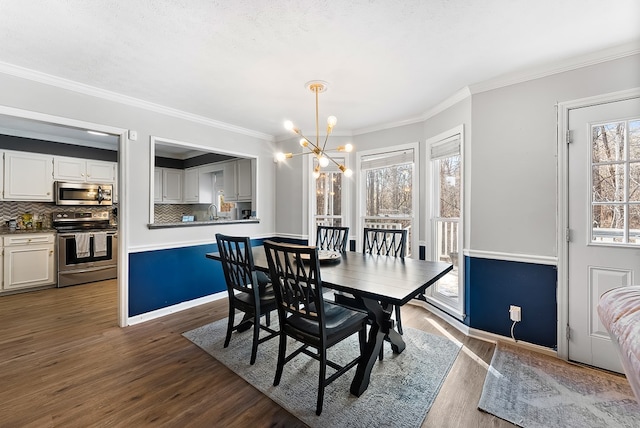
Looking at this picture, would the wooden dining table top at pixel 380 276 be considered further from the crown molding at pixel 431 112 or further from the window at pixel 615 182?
the crown molding at pixel 431 112

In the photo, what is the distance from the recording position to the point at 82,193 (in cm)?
495

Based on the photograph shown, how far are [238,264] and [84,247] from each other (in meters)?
3.87

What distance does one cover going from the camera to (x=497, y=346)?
2.60 m

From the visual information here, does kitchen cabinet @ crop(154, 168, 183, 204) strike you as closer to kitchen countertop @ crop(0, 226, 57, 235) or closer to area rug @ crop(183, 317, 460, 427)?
kitchen countertop @ crop(0, 226, 57, 235)

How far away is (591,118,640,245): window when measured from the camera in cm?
211

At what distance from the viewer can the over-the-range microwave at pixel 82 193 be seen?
4715 mm

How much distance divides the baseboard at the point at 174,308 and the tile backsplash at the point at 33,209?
315 cm

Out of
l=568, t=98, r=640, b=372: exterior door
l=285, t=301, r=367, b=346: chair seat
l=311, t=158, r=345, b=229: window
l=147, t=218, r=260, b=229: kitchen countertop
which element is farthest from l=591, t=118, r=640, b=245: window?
l=147, t=218, r=260, b=229: kitchen countertop

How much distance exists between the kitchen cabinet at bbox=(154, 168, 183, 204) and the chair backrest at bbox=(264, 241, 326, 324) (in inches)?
184

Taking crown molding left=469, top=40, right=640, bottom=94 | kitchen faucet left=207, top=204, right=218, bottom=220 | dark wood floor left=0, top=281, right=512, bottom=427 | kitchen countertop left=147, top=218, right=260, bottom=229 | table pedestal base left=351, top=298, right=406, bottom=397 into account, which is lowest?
dark wood floor left=0, top=281, right=512, bottom=427

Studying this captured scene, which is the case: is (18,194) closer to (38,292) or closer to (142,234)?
(38,292)

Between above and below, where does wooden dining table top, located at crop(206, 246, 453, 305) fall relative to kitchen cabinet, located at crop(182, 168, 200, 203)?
below

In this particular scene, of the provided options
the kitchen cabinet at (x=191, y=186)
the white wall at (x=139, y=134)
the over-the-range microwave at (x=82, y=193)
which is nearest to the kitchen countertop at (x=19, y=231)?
the over-the-range microwave at (x=82, y=193)

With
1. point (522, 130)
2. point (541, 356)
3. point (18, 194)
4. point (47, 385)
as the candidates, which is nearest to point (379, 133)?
point (522, 130)
